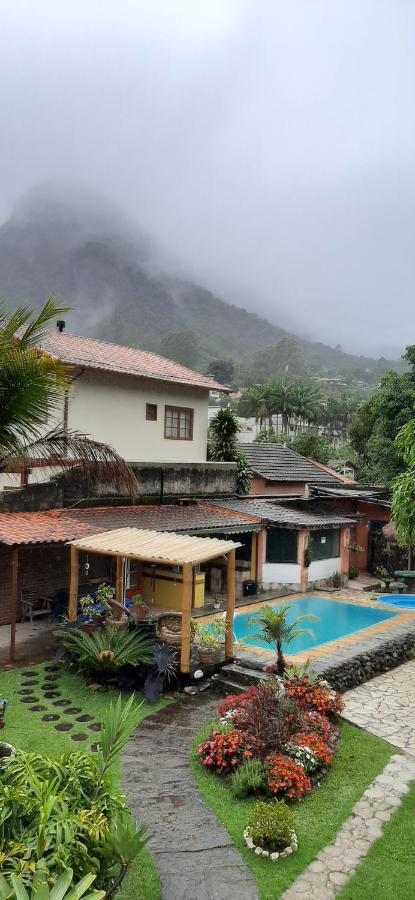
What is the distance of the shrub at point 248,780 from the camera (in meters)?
8.51

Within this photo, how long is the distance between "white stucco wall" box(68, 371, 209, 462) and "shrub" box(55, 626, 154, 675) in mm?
9725

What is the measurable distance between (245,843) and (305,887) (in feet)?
3.03

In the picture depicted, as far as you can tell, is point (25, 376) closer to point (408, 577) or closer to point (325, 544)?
point (325, 544)

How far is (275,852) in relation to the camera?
23.5 feet

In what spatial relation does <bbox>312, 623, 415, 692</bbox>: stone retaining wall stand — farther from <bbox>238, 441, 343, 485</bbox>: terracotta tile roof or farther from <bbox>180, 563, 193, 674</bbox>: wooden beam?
<bbox>238, 441, 343, 485</bbox>: terracotta tile roof

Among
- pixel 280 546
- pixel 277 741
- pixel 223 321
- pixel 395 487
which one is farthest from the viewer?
pixel 223 321

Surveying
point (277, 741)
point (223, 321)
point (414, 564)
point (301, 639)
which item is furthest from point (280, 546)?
point (223, 321)

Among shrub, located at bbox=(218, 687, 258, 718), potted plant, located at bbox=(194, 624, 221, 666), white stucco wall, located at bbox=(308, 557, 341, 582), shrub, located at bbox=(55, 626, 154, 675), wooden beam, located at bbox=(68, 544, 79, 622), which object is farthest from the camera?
white stucco wall, located at bbox=(308, 557, 341, 582)

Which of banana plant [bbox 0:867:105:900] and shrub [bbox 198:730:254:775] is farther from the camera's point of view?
shrub [bbox 198:730:254:775]

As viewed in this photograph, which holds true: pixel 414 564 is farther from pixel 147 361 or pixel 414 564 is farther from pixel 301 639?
pixel 147 361

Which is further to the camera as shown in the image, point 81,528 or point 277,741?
point 81,528

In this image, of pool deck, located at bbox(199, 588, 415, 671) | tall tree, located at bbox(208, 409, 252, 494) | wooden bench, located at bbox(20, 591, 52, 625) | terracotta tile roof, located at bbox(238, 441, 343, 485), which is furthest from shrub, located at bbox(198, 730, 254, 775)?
terracotta tile roof, located at bbox(238, 441, 343, 485)

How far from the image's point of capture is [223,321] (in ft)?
637

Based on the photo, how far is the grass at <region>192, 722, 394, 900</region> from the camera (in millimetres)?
6926
